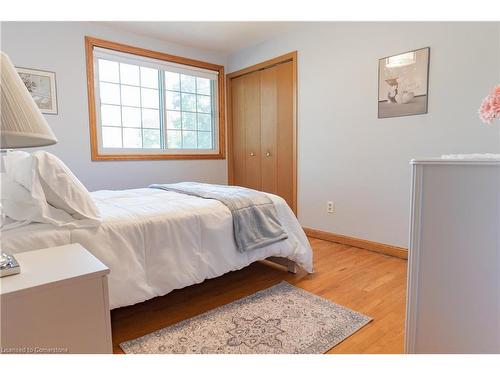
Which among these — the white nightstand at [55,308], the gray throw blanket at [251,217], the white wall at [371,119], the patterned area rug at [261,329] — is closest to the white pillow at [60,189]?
the white nightstand at [55,308]

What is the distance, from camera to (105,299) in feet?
3.22

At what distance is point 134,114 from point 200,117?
89 centimetres

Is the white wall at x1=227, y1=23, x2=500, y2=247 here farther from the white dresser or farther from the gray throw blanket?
the white dresser

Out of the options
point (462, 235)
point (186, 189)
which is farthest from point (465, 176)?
point (186, 189)

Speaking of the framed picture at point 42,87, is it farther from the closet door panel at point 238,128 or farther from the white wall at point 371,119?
the white wall at point 371,119

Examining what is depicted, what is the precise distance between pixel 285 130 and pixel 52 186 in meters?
2.63

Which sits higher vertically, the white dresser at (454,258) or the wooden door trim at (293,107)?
the wooden door trim at (293,107)

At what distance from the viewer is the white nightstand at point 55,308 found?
2.77 feet

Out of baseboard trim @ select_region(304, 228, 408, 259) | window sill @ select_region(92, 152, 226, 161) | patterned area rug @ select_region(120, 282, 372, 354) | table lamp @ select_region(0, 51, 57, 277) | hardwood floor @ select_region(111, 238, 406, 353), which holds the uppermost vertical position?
table lamp @ select_region(0, 51, 57, 277)

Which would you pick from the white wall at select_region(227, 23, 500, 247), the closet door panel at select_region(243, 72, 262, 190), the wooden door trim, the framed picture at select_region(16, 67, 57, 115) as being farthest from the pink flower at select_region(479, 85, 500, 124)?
the framed picture at select_region(16, 67, 57, 115)

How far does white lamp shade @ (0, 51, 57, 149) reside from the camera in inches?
31.4

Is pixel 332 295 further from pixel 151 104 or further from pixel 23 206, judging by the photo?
pixel 151 104

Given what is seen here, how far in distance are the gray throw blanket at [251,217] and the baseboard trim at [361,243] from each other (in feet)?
3.79

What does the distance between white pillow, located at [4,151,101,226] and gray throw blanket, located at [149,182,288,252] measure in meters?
0.79
